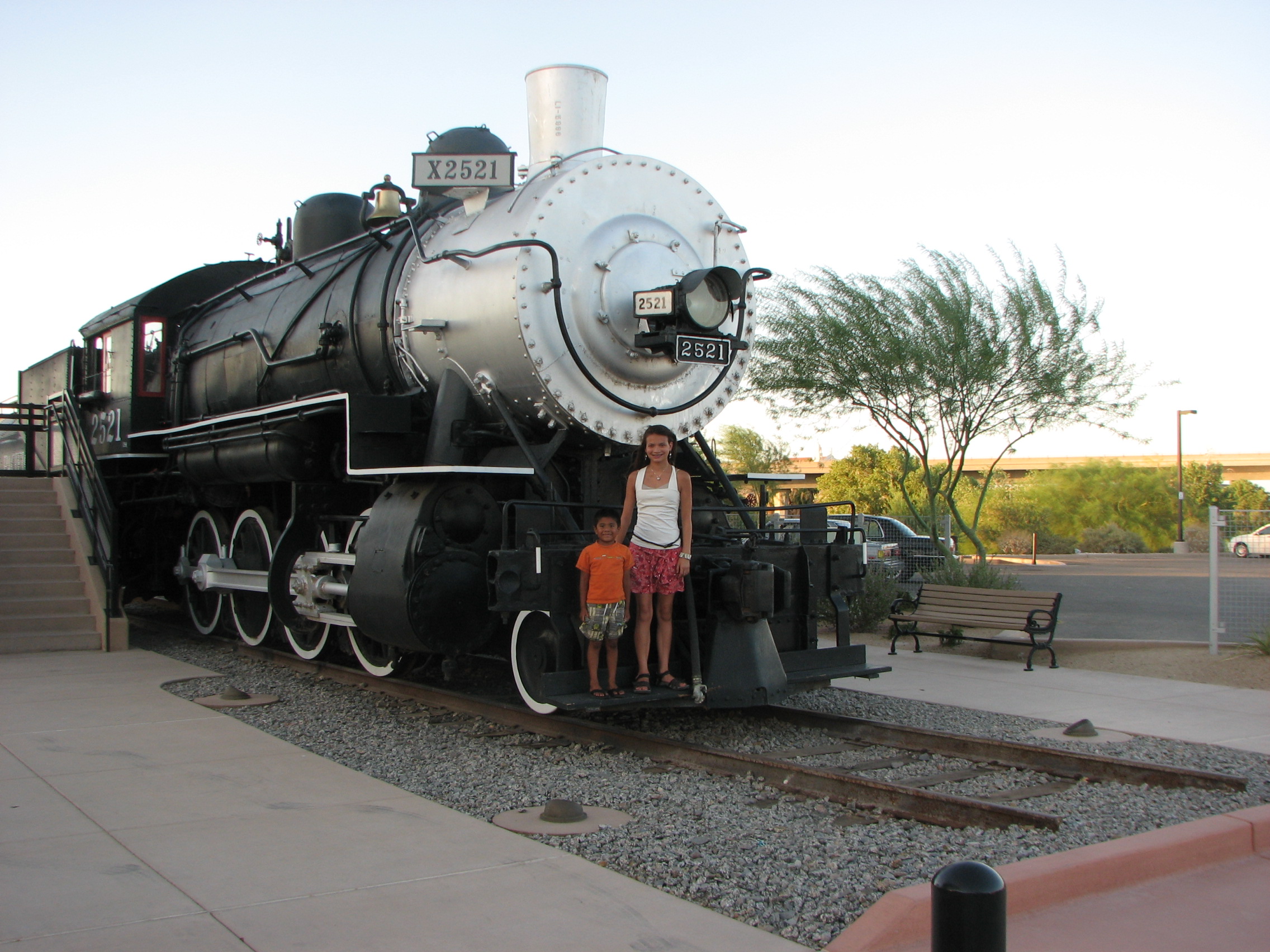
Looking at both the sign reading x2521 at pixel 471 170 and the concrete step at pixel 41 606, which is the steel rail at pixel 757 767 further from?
the concrete step at pixel 41 606

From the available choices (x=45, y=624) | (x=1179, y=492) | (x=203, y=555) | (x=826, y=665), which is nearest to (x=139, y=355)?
(x=203, y=555)

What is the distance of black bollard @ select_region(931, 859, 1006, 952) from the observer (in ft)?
6.88

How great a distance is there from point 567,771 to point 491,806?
0.65 metres

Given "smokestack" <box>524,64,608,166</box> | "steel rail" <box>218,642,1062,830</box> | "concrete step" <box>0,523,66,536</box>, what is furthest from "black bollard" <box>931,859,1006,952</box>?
"concrete step" <box>0,523,66,536</box>

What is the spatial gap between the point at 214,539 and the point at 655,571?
5.65 m

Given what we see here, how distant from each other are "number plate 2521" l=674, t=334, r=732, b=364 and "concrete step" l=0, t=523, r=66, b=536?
7.67m

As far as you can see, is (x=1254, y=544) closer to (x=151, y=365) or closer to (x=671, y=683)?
(x=671, y=683)

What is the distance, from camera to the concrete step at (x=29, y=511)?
10742 mm

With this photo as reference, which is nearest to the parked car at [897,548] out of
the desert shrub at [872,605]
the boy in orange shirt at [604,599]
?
the desert shrub at [872,605]

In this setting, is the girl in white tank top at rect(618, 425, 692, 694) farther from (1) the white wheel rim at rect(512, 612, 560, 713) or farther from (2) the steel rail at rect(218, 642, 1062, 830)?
(1) the white wheel rim at rect(512, 612, 560, 713)

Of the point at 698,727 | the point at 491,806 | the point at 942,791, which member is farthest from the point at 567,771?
the point at 942,791

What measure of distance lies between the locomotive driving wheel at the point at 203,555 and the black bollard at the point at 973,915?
329 inches

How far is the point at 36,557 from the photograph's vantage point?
10.3 meters

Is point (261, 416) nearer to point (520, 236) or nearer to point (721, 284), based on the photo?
Answer: point (520, 236)
